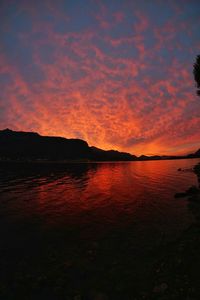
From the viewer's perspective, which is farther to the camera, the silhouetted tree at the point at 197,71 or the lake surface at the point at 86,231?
the silhouetted tree at the point at 197,71

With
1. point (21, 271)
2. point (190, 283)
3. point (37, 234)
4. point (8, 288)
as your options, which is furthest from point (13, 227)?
point (190, 283)

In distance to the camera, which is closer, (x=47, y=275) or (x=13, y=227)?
(x=47, y=275)

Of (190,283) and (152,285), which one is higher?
(190,283)

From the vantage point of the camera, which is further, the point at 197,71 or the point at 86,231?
the point at 197,71

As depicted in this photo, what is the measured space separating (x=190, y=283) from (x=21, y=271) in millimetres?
9195

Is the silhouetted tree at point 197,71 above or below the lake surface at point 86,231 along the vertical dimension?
above

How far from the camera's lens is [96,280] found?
9.57 metres

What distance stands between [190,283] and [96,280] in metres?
4.68

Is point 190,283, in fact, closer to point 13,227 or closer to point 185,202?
point 13,227

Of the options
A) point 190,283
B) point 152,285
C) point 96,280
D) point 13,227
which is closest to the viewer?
point 190,283

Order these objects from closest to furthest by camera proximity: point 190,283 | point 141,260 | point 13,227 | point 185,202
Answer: point 190,283
point 141,260
point 13,227
point 185,202

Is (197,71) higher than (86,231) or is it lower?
higher

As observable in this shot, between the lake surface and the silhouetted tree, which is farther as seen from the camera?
the silhouetted tree

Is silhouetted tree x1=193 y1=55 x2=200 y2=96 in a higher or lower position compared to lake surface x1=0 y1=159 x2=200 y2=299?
higher
